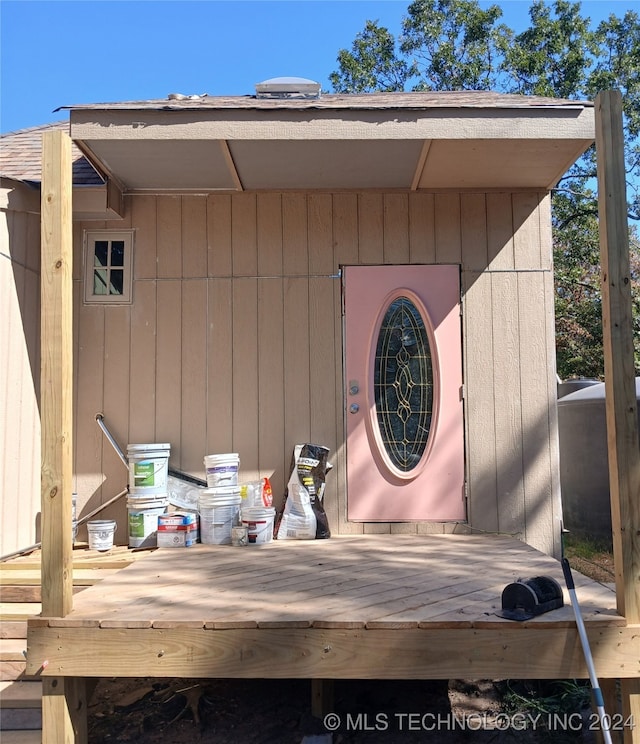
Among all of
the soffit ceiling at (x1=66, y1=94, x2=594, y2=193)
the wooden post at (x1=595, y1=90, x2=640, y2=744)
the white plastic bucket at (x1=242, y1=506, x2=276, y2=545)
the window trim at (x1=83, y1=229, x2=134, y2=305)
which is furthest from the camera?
the window trim at (x1=83, y1=229, x2=134, y2=305)

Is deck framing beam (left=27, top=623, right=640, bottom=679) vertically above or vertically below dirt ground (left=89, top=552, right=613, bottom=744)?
above

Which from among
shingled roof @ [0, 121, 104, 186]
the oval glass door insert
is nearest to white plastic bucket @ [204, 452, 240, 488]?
the oval glass door insert

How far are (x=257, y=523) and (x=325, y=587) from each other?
1161 millimetres

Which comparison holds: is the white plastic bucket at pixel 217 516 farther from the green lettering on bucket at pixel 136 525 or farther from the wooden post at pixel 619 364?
the wooden post at pixel 619 364

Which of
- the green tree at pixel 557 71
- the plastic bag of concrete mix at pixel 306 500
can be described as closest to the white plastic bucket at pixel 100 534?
the plastic bag of concrete mix at pixel 306 500

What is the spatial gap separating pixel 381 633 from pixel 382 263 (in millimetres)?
2779

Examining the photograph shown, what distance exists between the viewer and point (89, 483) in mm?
4289

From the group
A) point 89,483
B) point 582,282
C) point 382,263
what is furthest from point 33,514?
point 582,282

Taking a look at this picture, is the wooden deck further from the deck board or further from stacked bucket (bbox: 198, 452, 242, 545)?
stacked bucket (bbox: 198, 452, 242, 545)

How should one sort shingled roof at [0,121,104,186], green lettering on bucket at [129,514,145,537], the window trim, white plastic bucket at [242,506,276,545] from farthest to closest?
the window trim, shingled roof at [0,121,104,186], green lettering on bucket at [129,514,145,537], white plastic bucket at [242,506,276,545]

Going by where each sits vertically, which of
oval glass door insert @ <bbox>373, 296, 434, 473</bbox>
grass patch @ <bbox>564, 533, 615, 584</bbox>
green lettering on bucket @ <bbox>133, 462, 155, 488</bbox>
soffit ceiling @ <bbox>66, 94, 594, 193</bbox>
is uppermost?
soffit ceiling @ <bbox>66, 94, 594, 193</bbox>

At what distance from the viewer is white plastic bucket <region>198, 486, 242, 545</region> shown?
388 cm

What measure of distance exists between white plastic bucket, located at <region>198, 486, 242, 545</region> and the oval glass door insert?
46.2 inches

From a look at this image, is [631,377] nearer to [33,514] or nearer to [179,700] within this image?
[179,700]
